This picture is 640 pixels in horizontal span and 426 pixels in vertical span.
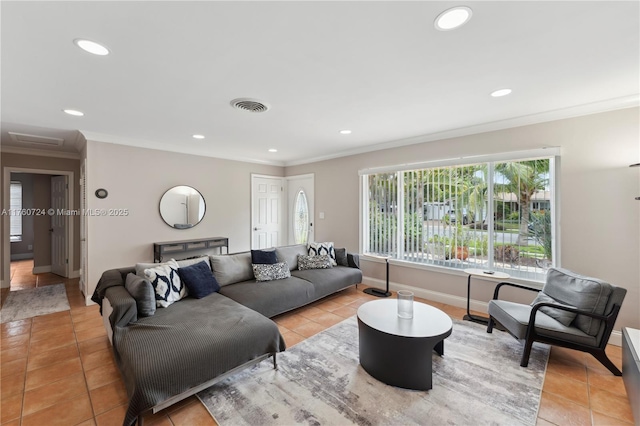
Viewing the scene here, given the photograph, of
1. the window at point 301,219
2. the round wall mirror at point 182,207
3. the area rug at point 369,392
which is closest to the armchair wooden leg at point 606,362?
the area rug at point 369,392

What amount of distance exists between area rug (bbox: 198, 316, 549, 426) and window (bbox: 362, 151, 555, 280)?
3.87ft

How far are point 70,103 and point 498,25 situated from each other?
3691 millimetres

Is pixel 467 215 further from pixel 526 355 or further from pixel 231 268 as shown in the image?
pixel 231 268

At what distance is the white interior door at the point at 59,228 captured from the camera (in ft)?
17.2

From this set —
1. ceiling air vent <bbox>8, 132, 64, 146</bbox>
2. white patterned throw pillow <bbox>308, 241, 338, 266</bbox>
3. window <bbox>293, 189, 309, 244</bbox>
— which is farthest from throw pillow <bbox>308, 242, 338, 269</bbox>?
ceiling air vent <bbox>8, 132, 64, 146</bbox>

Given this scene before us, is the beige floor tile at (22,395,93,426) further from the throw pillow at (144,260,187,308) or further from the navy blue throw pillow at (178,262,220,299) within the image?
the navy blue throw pillow at (178,262,220,299)

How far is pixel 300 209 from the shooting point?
596cm

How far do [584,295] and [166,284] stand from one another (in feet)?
12.2

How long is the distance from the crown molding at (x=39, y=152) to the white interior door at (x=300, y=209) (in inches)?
163

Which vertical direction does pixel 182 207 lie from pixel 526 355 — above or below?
above

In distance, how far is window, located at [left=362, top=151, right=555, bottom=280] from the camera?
3150 millimetres

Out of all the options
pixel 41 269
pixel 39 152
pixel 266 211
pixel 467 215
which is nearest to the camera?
pixel 467 215

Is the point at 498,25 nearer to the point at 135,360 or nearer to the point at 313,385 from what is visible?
the point at 313,385

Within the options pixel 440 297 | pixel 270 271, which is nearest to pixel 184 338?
pixel 270 271
